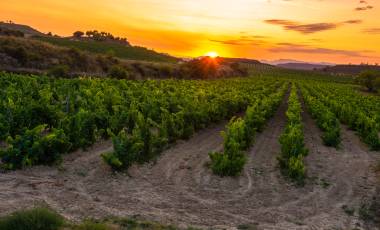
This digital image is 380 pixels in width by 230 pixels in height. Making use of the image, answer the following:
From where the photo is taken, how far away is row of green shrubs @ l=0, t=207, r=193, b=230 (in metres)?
7.76

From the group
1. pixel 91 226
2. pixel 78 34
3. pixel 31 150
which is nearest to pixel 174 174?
pixel 31 150

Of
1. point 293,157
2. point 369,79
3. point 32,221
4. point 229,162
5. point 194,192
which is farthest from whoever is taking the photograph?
point 369,79

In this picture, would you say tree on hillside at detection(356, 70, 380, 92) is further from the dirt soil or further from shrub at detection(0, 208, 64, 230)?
shrub at detection(0, 208, 64, 230)

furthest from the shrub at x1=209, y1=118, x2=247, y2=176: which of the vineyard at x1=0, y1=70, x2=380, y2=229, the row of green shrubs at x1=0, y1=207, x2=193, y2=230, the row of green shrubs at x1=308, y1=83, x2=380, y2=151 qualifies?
the row of green shrubs at x1=308, y1=83, x2=380, y2=151

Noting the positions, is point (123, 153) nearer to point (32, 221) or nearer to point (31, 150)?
point (31, 150)

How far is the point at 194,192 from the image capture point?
1152cm

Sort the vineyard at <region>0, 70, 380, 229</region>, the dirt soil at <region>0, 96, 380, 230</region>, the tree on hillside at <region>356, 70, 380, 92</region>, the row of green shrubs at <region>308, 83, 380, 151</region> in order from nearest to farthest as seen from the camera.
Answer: the dirt soil at <region>0, 96, 380, 230</region> < the vineyard at <region>0, 70, 380, 229</region> < the row of green shrubs at <region>308, 83, 380, 151</region> < the tree on hillside at <region>356, 70, 380, 92</region>

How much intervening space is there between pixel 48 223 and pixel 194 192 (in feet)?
14.3

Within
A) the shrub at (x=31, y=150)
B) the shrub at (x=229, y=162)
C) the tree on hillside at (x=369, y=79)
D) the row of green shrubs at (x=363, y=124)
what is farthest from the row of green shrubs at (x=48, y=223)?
the tree on hillside at (x=369, y=79)

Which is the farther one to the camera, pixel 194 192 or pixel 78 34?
pixel 78 34

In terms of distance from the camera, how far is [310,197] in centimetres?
1204

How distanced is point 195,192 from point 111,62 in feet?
175

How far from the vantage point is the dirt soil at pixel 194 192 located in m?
9.78

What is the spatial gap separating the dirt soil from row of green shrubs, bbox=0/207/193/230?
20.4 inches
